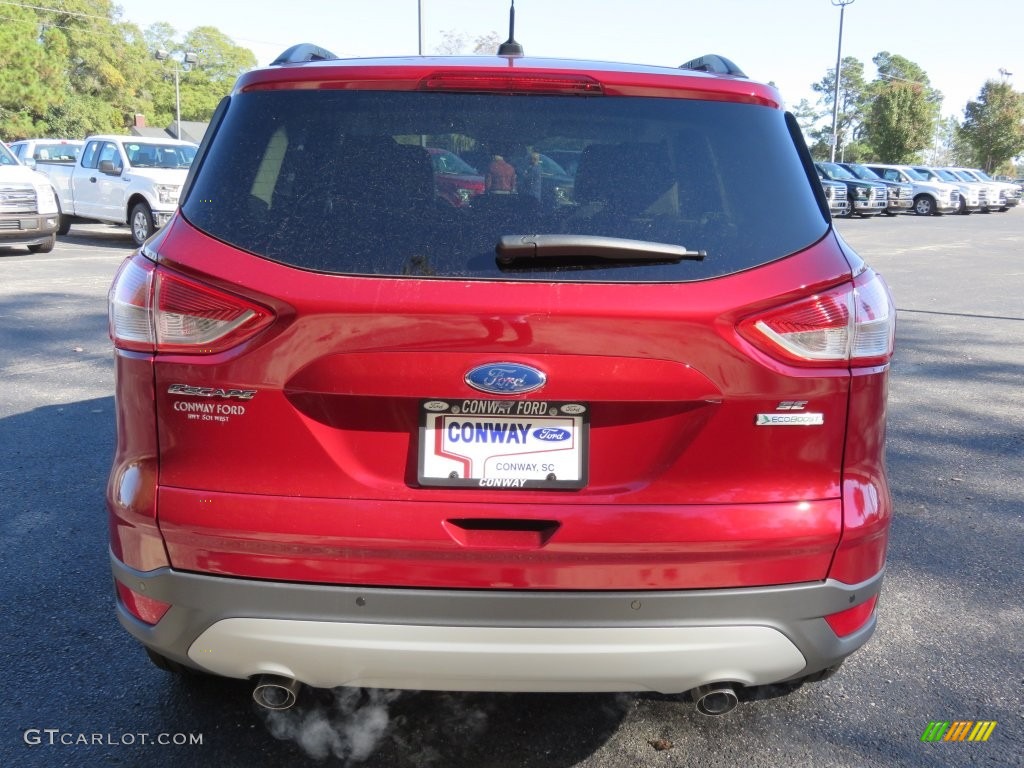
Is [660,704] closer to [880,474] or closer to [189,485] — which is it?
[880,474]

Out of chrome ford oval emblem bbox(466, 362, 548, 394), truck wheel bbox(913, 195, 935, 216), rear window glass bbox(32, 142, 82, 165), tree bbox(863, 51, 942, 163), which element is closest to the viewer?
chrome ford oval emblem bbox(466, 362, 548, 394)

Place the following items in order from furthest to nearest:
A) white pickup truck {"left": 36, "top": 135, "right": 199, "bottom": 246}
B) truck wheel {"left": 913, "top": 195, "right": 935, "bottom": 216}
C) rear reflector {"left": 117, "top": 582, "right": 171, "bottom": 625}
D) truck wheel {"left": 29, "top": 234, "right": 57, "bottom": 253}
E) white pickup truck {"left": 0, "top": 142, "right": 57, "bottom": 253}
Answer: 1. truck wheel {"left": 913, "top": 195, "right": 935, "bottom": 216}
2. white pickup truck {"left": 36, "top": 135, "right": 199, "bottom": 246}
3. truck wheel {"left": 29, "top": 234, "right": 57, "bottom": 253}
4. white pickup truck {"left": 0, "top": 142, "right": 57, "bottom": 253}
5. rear reflector {"left": 117, "top": 582, "right": 171, "bottom": 625}

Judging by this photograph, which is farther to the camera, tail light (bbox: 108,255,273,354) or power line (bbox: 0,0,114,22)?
power line (bbox: 0,0,114,22)

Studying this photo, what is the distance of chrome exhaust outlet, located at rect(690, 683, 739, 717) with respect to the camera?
2400 mm

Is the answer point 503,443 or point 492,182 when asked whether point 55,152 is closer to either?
point 492,182

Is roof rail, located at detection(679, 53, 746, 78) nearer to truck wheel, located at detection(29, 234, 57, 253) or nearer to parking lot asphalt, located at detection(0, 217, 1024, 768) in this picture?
parking lot asphalt, located at detection(0, 217, 1024, 768)

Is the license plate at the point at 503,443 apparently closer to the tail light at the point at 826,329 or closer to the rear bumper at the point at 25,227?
the tail light at the point at 826,329

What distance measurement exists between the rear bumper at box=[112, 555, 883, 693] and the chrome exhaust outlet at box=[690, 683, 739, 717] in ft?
0.39

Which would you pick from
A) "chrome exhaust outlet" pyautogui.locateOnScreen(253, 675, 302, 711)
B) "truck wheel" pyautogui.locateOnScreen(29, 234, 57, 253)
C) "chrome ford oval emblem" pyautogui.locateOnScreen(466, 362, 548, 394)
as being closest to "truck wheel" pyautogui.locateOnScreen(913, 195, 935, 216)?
"truck wheel" pyautogui.locateOnScreen(29, 234, 57, 253)

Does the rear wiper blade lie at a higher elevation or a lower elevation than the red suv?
higher

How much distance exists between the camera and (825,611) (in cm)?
235

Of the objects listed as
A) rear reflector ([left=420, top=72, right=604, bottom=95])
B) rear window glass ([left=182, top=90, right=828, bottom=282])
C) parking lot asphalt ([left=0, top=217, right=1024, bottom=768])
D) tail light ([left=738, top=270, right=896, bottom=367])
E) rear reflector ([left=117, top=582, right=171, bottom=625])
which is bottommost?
parking lot asphalt ([left=0, top=217, right=1024, bottom=768])

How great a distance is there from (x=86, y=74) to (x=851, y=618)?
94.2 m

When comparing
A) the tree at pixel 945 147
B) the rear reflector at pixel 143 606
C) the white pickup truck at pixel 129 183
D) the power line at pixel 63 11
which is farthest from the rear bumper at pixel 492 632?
the tree at pixel 945 147
